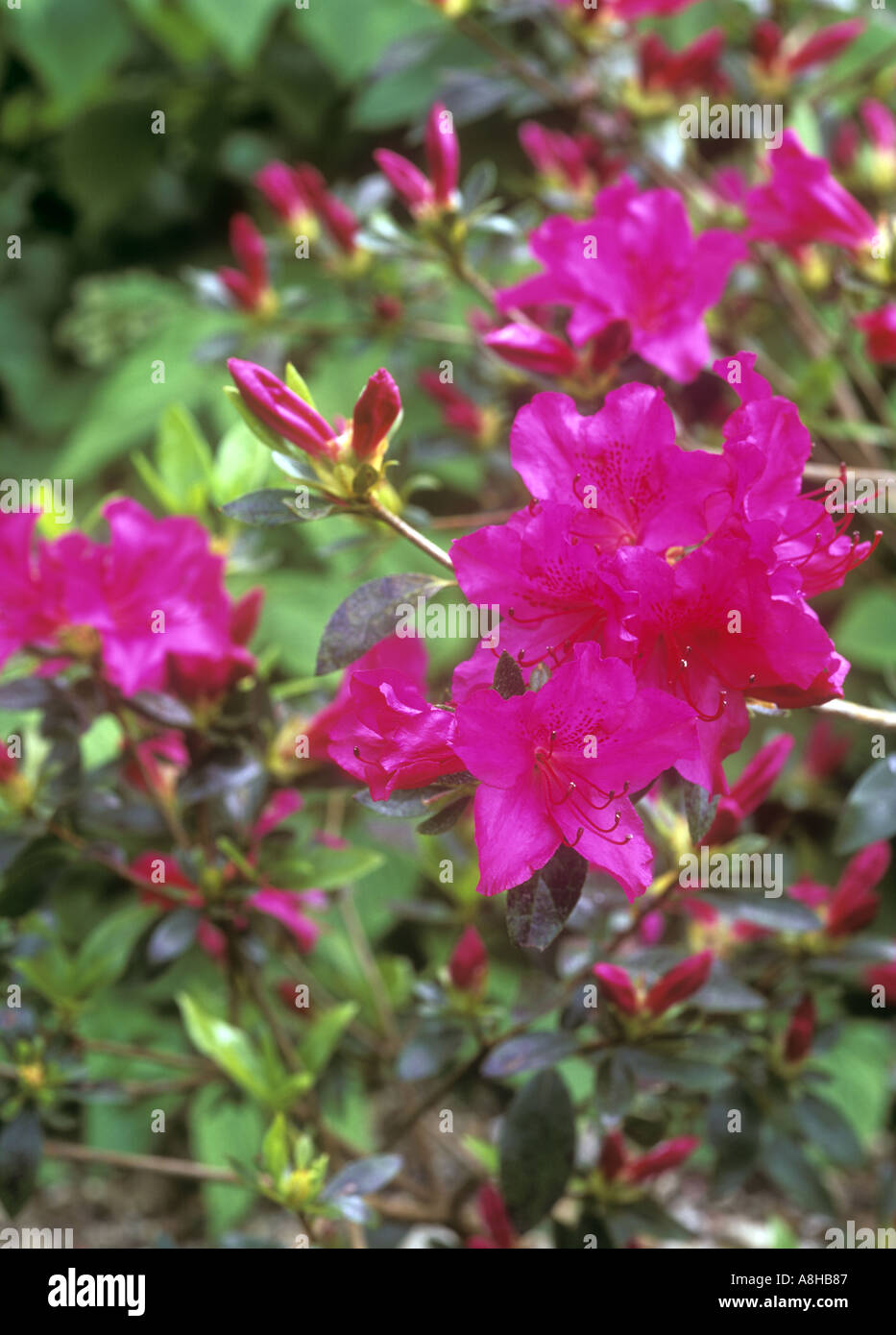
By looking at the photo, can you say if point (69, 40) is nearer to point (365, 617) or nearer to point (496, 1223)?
point (365, 617)

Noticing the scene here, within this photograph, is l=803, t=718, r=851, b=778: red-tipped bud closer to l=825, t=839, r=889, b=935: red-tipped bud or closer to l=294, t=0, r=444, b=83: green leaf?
l=825, t=839, r=889, b=935: red-tipped bud

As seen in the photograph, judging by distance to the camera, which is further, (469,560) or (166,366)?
(166,366)

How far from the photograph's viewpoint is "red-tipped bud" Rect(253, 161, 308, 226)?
1091mm

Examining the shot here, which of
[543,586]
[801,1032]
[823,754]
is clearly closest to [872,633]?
[823,754]

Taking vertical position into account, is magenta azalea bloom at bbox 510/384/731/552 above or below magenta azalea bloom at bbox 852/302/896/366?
below

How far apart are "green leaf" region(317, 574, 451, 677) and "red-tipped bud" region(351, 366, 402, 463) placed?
0.06m

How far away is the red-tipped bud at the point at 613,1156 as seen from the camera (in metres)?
0.81

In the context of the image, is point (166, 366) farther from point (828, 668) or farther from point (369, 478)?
point (828, 668)

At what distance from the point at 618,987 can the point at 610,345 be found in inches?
13.9

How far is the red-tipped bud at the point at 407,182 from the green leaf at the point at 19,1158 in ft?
2.20

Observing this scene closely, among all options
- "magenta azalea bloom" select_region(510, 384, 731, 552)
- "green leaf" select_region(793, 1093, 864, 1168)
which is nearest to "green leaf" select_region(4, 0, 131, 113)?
"magenta azalea bloom" select_region(510, 384, 731, 552)

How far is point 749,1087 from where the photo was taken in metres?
0.85
